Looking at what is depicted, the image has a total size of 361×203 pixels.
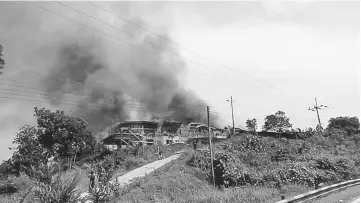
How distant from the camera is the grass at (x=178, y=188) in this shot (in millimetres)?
16812

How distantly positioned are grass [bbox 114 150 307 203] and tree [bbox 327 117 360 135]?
5039 centimetres

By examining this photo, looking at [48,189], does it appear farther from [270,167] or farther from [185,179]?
[270,167]

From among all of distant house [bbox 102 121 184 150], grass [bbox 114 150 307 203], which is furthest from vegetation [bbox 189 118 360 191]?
distant house [bbox 102 121 184 150]

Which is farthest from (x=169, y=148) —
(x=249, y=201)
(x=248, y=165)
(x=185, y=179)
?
(x=249, y=201)

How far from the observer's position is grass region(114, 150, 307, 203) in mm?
16812

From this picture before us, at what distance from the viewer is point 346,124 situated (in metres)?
67.8

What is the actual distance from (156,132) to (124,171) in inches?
1027

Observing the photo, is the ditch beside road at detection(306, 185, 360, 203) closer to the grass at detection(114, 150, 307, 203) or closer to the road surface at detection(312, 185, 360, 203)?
the road surface at detection(312, 185, 360, 203)

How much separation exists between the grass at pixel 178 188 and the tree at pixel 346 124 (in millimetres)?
50394

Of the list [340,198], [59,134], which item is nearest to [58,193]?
[340,198]

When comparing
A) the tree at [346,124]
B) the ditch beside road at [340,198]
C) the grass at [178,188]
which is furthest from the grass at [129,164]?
the tree at [346,124]

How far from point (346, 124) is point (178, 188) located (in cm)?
6094

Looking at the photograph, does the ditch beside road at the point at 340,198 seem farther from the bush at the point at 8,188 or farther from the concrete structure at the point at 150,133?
the concrete structure at the point at 150,133

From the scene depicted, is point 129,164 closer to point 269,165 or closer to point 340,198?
point 269,165
